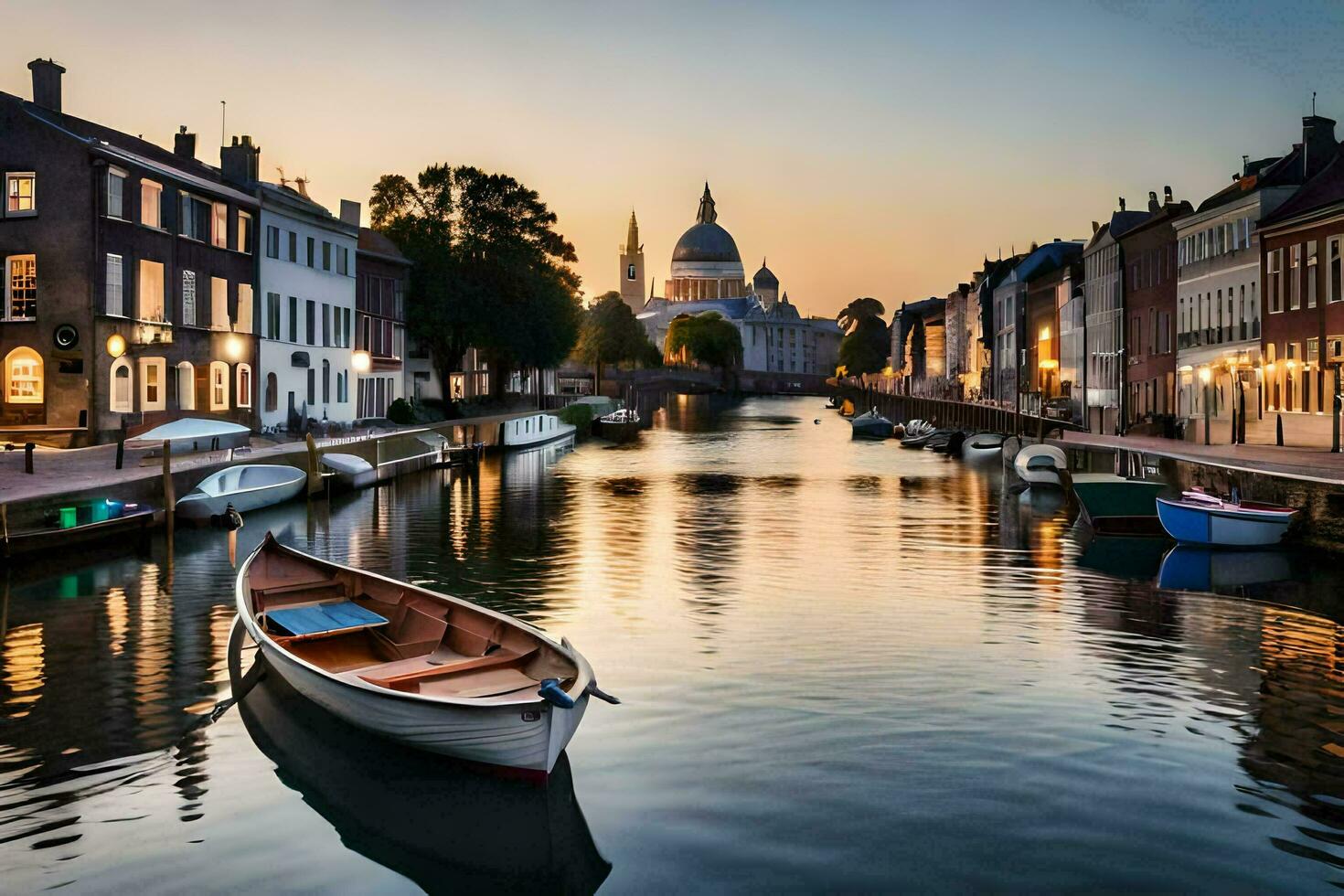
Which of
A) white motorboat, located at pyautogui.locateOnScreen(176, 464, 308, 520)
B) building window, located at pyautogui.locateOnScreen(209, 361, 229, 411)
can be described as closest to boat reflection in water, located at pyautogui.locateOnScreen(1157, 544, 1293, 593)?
white motorboat, located at pyautogui.locateOnScreen(176, 464, 308, 520)

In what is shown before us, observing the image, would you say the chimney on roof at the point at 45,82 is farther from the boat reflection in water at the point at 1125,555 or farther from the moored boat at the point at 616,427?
the moored boat at the point at 616,427

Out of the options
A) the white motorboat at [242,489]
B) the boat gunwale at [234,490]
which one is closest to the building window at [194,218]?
the boat gunwale at [234,490]

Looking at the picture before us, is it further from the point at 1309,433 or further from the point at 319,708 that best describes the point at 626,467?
the point at 319,708

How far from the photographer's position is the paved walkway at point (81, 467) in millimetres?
30828

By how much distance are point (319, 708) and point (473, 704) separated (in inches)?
188

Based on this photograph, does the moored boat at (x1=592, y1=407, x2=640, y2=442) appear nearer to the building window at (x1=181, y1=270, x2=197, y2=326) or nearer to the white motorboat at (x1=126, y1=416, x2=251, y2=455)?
the white motorboat at (x1=126, y1=416, x2=251, y2=455)

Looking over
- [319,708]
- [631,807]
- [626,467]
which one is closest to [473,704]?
[631,807]

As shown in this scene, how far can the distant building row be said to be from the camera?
47.6 m

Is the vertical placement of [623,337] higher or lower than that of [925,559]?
higher

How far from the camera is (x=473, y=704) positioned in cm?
1198

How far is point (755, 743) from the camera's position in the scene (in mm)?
14688

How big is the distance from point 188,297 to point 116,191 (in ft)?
22.1

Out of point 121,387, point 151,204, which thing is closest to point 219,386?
point 121,387

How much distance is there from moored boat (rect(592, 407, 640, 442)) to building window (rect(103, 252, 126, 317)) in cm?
5191
